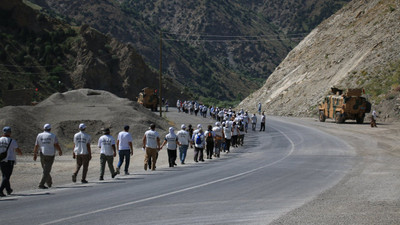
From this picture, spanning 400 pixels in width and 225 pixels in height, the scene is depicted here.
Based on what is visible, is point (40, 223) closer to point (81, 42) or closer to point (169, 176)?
point (169, 176)

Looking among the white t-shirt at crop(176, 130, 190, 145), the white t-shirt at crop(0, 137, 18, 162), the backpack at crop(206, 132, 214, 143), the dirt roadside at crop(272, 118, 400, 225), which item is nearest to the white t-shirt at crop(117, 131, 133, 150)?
the white t-shirt at crop(176, 130, 190, 145)

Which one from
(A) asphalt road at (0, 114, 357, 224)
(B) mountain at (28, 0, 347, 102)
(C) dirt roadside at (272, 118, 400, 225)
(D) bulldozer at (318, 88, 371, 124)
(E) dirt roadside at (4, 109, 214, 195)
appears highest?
(B) mountain at (28, 0, 347, 102)

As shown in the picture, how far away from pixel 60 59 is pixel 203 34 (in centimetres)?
8638

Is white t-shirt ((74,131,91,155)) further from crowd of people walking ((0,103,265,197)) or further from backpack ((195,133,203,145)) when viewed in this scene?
backpack ((195,133,203,145))

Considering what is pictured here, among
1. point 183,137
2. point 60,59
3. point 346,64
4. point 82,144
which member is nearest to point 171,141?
point 183,137

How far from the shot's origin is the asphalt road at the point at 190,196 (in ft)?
30.6

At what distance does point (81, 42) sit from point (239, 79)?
64.0 metres

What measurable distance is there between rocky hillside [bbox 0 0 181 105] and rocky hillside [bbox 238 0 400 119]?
23.2 metres

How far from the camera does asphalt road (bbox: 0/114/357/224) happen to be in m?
9.31

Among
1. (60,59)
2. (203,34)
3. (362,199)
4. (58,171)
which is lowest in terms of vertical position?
(58,171)

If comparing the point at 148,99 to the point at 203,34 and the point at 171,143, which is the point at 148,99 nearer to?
the point at 171,143

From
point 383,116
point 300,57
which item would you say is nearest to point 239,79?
point 300,57

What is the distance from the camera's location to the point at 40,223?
8.70 meters

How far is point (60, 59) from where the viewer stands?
83.8 metres
